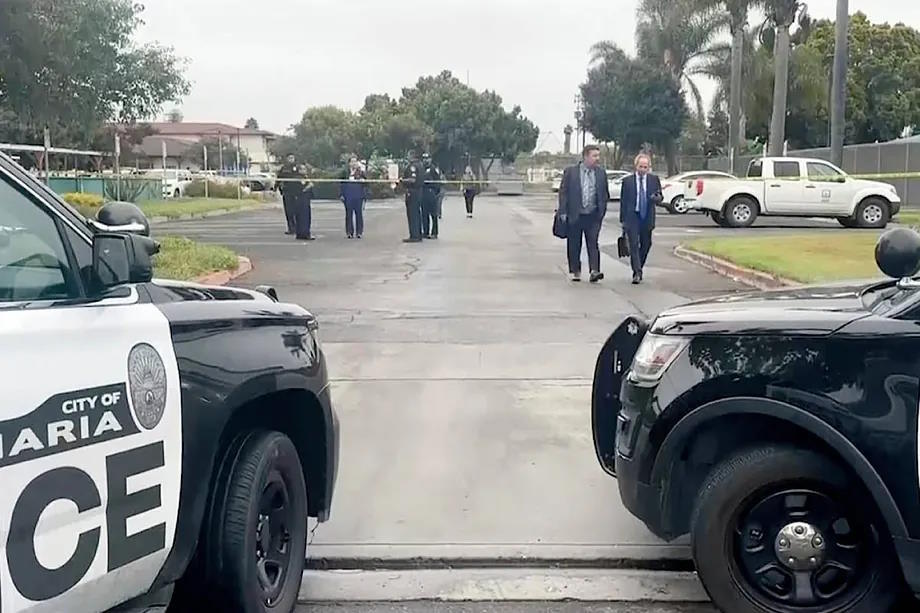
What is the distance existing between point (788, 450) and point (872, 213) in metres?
24.6

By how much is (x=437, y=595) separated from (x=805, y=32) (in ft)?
184

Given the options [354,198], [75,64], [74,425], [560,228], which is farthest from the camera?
[354,198]

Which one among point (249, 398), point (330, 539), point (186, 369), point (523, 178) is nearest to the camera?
point (186, 369)

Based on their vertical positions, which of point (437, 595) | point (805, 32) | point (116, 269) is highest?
point (805, 32)

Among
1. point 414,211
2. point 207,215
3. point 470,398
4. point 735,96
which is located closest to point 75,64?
point 414,211

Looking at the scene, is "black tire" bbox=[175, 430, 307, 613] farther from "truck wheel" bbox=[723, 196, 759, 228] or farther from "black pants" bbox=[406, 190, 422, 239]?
"truck wheel" bbox=[723, 196, 759, 228]

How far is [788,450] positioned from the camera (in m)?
4.09

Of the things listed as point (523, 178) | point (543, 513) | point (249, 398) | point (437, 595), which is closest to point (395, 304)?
point (543, 513)

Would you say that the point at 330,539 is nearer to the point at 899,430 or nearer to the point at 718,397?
the point at 718,397

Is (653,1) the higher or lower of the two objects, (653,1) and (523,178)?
the higher

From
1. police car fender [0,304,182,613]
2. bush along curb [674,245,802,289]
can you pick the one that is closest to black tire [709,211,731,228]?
bush along curb [674,245,802,289]

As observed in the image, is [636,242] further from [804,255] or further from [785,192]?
[785,192]

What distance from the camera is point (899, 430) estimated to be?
12.7ft

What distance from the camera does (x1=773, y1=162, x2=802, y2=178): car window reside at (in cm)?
2795
